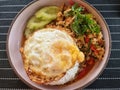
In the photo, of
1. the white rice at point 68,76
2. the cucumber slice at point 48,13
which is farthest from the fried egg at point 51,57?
the cucumber slice at point 48,13

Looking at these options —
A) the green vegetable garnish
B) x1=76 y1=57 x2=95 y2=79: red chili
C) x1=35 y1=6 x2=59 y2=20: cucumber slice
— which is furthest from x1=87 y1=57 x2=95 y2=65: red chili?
x1=35 y1=6 x2=59 y2=20: cucumber slice

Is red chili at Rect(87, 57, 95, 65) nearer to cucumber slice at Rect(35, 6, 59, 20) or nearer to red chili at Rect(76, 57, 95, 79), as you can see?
red chili at Rect(76, 57, 95, 79)

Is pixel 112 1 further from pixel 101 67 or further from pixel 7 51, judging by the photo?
pixel 7 51

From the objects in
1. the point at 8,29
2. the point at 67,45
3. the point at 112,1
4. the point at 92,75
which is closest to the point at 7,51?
the point at 8,29

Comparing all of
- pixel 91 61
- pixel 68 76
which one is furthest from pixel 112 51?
pixel 68 76

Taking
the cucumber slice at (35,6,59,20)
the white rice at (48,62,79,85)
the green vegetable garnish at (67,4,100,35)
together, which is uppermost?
the cucumber slice at (35,6,59,20)

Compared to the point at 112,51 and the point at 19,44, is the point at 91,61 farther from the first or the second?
the point at 19,44
